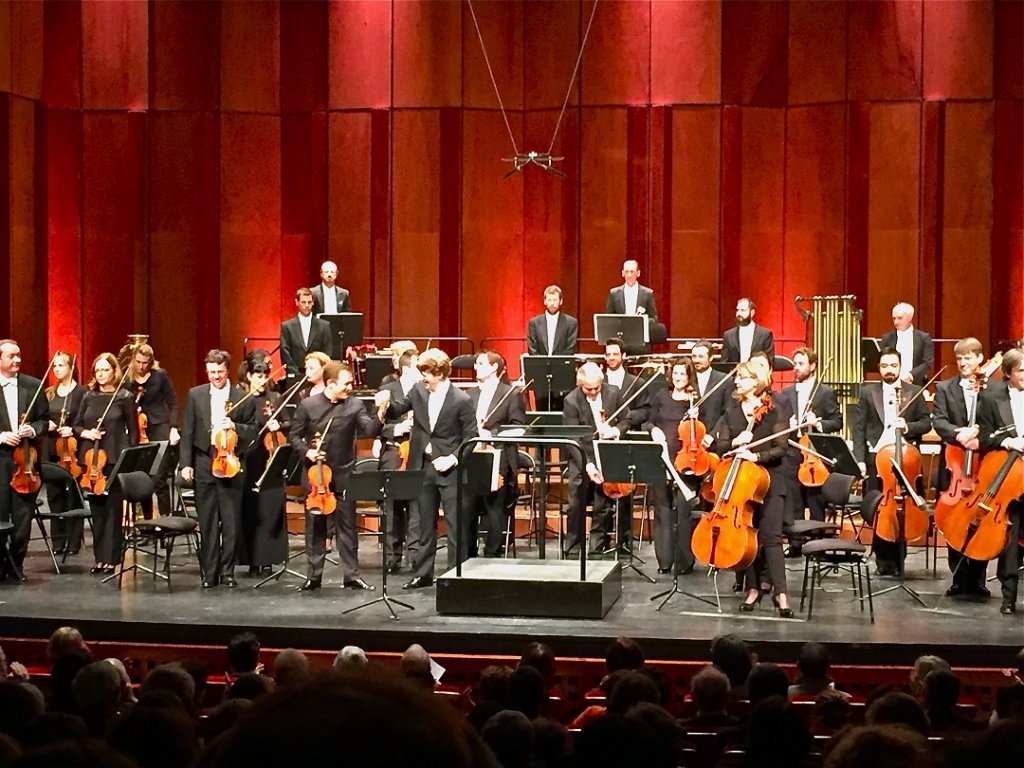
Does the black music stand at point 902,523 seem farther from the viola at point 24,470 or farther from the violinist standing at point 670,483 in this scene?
the viola at point 24,470

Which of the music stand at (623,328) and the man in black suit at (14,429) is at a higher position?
the music stand at (623,328)

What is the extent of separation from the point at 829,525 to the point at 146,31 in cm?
965

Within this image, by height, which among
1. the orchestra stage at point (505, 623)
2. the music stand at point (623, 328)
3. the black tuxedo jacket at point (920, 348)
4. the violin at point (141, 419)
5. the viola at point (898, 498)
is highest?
the music stand at point (623, 328)

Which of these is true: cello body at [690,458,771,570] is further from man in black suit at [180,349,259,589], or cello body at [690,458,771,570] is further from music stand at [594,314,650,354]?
music stand at [594,314,650,354]

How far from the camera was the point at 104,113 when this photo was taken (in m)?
14.8

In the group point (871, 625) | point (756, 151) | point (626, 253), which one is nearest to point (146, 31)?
point (626, 253)

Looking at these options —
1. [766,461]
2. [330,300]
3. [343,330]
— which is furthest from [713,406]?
[330,300]

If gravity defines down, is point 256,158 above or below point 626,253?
above

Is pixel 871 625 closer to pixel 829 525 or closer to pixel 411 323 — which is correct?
pixel 829 525

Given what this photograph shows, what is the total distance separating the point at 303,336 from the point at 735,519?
18.3 feet

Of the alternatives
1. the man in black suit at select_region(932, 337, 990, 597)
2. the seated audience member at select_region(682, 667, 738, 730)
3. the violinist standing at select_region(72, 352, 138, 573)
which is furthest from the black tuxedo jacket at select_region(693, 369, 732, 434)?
the seated audience member at select_region(682, 667, 738, 730)

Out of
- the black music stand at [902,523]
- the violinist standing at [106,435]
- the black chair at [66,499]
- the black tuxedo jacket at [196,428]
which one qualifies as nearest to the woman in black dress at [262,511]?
the black tuxedo jacket at [196,428]

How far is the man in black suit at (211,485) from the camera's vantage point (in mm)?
8992

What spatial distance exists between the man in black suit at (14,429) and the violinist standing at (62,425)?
1.24 feet
